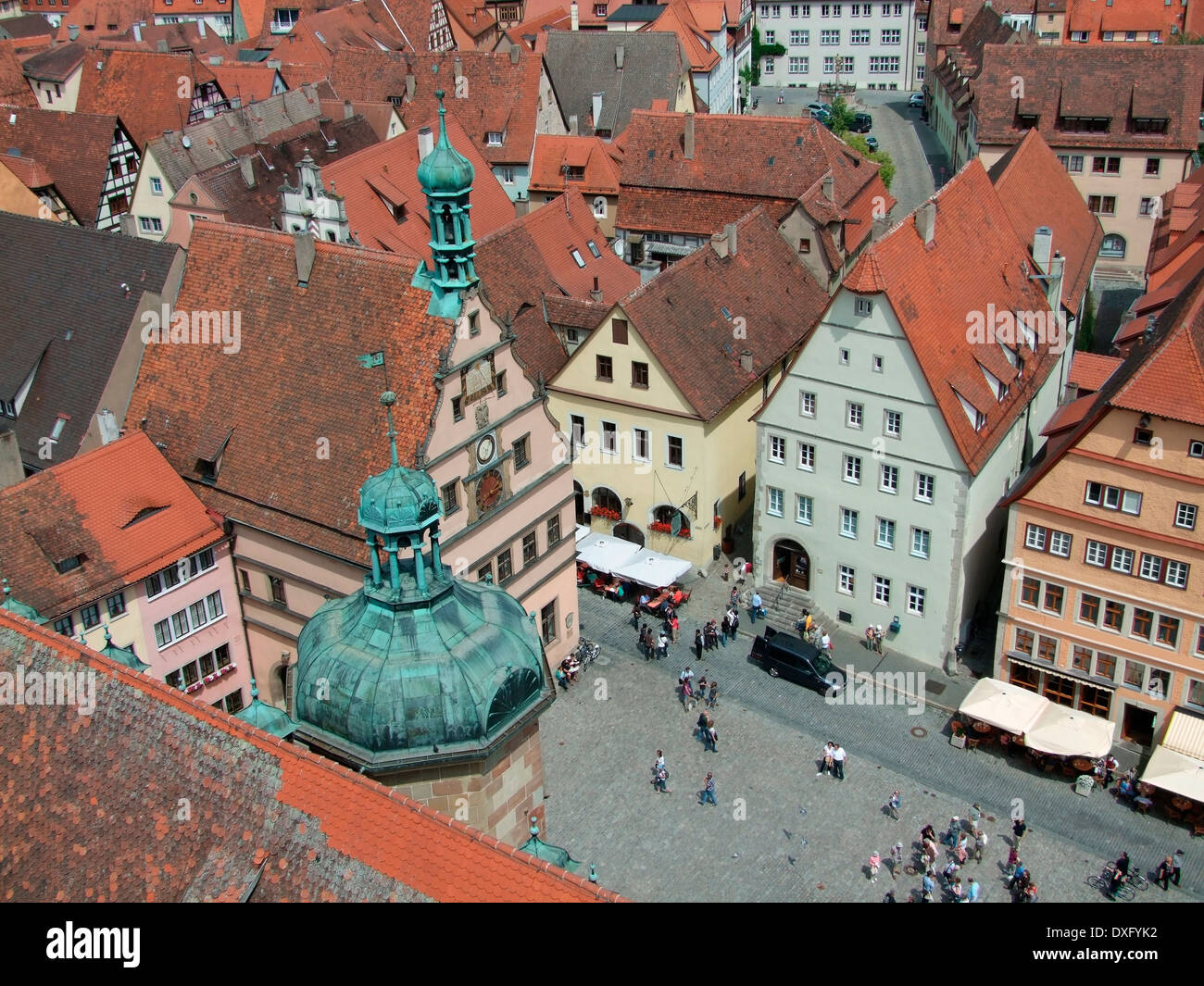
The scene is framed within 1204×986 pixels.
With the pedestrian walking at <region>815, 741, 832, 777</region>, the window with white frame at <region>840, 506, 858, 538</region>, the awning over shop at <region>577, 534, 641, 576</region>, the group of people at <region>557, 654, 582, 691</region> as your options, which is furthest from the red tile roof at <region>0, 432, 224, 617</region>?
the window with white frame at <region>840, 506, 858, 538</region>

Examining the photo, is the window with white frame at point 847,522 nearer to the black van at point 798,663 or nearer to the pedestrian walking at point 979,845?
the black van at point 798,663

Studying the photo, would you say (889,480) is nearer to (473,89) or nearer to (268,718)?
(268,718)

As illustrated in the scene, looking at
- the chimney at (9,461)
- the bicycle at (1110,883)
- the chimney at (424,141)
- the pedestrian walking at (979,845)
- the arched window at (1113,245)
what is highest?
the chimney at (424,141)

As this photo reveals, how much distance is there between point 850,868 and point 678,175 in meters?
41.1

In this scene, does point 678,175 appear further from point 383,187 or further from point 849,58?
point 849,58

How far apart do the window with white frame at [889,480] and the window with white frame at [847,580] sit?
11.6ft

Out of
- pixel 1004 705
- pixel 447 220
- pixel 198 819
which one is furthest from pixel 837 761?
pixel 198 819

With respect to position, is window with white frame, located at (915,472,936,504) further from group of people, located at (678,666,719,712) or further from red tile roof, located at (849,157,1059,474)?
group of people, located at (678,666,719,712)

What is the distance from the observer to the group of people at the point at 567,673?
146 ft

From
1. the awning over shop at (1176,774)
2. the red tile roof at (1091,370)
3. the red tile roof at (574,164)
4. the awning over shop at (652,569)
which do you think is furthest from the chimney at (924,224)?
the red tile roof at (574,164)

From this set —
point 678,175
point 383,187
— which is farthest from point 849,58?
point 383,187

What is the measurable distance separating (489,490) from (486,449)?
1269mm

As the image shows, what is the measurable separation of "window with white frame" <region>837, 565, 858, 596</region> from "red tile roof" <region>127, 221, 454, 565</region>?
1706 cm

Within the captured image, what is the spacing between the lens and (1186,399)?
37.4 metres
